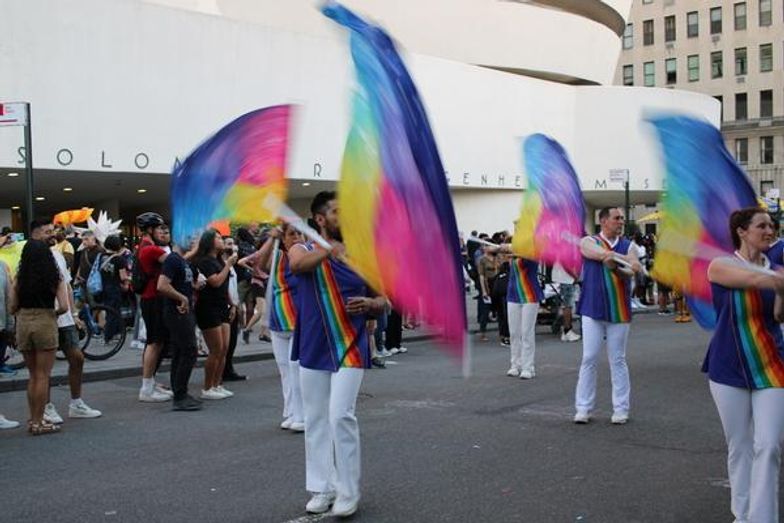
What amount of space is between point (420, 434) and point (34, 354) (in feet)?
11.5

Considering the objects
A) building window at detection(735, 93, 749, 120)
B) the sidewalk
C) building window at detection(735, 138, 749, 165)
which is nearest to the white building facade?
the sidewalk

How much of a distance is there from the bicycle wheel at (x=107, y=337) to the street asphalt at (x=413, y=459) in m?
2.34

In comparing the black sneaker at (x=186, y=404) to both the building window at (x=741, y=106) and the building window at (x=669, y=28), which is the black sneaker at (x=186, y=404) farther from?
the building window at (x=669, y=28)

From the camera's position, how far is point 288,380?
7961mm

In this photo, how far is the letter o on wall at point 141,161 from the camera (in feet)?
77.7

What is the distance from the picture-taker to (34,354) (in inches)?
308

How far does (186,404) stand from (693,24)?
72.6 meters

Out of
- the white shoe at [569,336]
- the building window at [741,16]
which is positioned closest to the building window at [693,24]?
the building window at [741,16]

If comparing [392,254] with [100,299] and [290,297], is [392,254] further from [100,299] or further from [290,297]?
[100,299]

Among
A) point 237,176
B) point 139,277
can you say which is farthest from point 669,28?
point 237,176

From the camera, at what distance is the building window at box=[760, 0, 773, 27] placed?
68625mm

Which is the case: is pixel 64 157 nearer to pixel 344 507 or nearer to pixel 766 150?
pixel 344 507

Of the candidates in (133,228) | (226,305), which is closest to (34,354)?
(226,305)

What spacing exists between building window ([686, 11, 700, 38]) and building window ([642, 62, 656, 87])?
3.92 meters
